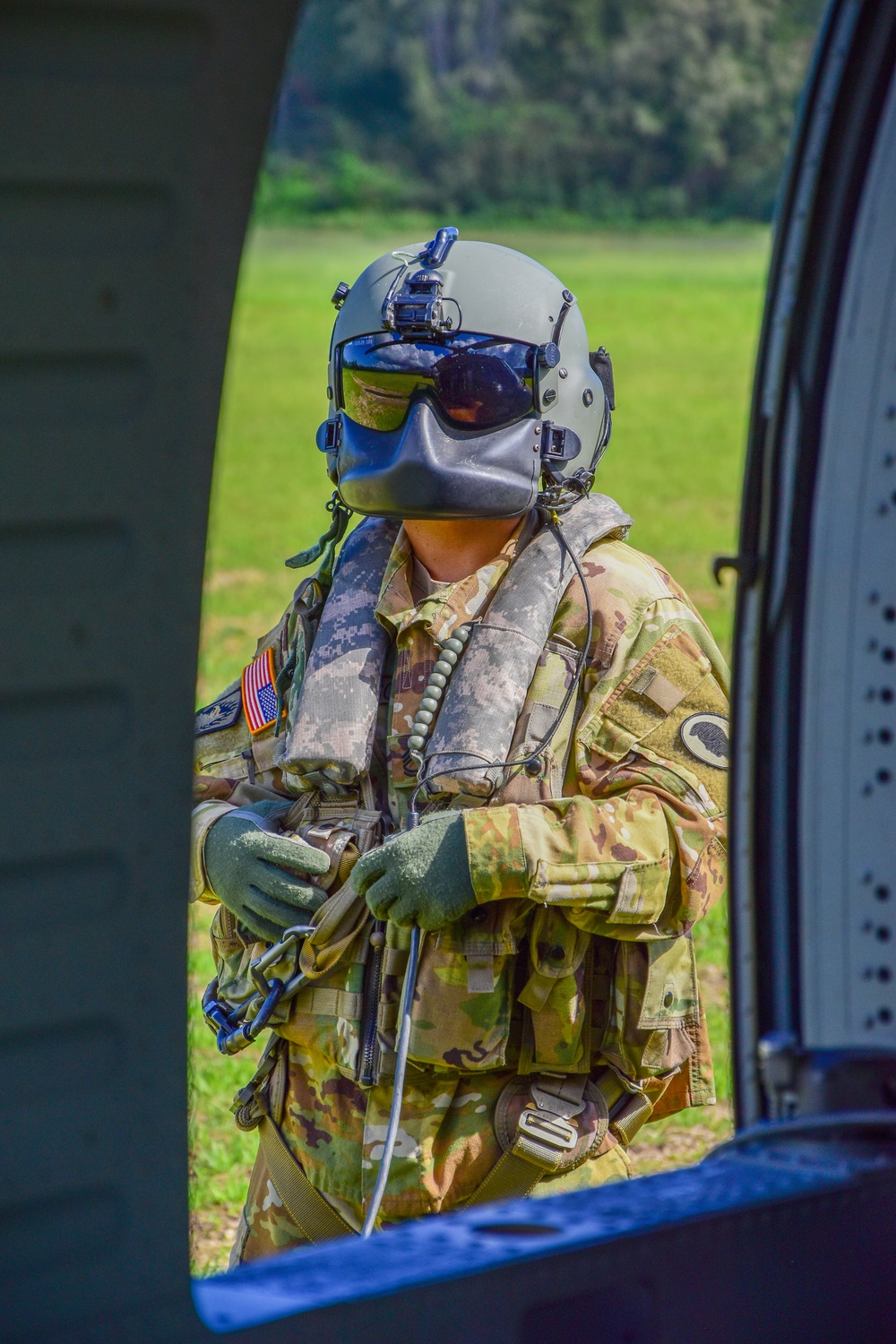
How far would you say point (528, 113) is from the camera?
43.8 meters

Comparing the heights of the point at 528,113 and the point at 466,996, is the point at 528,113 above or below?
above

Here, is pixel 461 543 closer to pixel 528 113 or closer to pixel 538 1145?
pixel 538 1145

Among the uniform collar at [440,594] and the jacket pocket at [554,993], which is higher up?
the uniform collar at [440,594]

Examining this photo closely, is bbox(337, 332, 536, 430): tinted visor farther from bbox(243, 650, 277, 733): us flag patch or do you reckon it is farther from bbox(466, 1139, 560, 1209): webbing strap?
bbox(466, 1139, 560, 1209): webbing strap

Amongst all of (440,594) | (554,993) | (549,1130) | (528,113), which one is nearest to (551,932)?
(554,993)

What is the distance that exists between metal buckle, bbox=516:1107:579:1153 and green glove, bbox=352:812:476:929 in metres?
0.40

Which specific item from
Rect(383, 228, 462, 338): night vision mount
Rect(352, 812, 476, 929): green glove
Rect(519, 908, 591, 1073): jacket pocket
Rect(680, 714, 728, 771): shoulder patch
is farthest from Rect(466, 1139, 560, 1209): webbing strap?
Rect(383, 228, 462, 338): night vision mount

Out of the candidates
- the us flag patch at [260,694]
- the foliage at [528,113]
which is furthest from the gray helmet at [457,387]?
the foliage at [528,113]

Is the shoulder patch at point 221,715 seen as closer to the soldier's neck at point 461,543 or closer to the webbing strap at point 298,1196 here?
the soldier's neck at point 461,543

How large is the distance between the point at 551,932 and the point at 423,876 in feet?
0.99

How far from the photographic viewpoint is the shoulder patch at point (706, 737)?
3133 millimetres

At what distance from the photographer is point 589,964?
315 centimetres

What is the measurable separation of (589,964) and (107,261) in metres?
2.05

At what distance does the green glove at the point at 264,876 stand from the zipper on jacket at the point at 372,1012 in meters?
0.14
